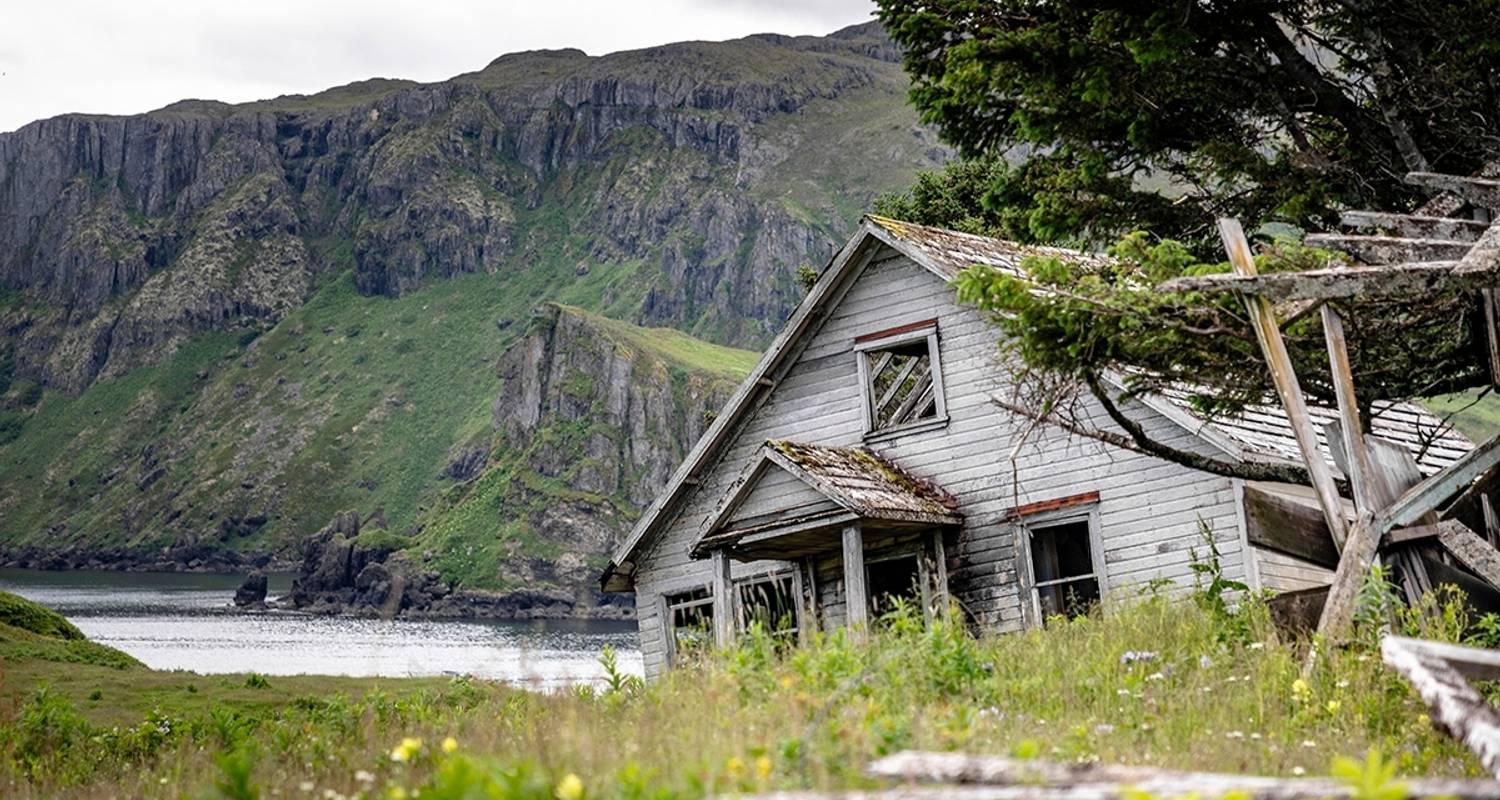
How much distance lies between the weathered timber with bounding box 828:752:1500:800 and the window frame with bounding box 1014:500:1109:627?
56.4 ft

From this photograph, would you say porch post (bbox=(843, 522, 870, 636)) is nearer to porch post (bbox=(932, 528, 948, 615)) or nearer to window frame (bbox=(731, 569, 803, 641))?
porch post (bbox=(932, 528, 948, 615))

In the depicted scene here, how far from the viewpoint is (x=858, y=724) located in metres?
7.86

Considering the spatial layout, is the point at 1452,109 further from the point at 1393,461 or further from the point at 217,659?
the point at 217,659

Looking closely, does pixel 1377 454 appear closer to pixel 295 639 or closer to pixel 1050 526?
pixel 1050 526

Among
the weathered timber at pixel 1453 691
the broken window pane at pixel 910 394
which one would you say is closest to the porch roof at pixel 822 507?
the broken window pane at pixel 910 394

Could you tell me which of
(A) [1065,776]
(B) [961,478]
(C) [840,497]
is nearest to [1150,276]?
(A) [1065,776]

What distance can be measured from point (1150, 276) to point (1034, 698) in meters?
3.78

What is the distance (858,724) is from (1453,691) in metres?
2.88

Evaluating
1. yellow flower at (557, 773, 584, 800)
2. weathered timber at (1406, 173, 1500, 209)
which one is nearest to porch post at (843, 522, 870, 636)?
weathered timber at (1406, 173, 1500, 209)

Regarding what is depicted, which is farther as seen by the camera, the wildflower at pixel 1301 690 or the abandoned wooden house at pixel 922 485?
the abandoned wooden house at pixel 922 485

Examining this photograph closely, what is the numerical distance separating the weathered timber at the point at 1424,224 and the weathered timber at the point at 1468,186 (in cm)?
19

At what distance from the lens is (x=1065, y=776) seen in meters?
4.89

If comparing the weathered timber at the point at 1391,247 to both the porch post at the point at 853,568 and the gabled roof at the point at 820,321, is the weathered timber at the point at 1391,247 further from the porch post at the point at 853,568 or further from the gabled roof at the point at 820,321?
the porch post at the point at 853,568

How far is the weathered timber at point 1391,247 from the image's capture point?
1171cm
